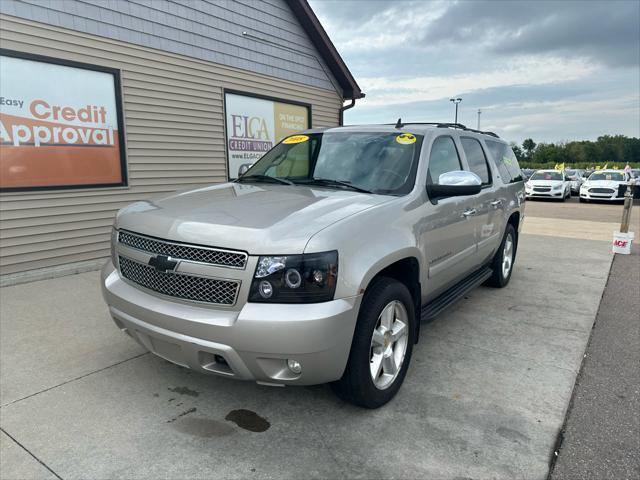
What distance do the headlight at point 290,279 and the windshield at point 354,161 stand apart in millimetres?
1097

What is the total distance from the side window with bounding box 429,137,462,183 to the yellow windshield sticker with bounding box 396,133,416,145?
7.3 inches

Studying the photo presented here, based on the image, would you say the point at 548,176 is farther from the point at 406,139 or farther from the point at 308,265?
the point at 308,265

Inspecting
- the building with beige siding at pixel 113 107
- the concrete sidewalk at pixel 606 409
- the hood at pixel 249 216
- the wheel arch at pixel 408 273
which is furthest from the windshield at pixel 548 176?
the hood at pixel 249 216

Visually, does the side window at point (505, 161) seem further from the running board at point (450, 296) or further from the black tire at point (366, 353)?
the black tire at point (366, 353)

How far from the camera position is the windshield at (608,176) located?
21609mm

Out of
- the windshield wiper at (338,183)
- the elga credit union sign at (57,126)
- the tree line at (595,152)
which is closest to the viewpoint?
the windshield wiper at (338,183)

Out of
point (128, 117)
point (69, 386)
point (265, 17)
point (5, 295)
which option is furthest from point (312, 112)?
point (69, 386)

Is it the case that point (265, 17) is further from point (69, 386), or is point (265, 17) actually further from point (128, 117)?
Answer: point (69, 386)

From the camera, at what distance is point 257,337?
233 cm

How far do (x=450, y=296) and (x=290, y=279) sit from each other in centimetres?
207

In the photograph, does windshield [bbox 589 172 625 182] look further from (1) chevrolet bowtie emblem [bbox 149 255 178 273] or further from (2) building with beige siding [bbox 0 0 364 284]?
(1) chevrolet bowtie emblem [bbox 149 255 178 273]

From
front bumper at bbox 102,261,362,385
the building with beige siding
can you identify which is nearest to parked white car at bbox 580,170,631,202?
the building with beige siding

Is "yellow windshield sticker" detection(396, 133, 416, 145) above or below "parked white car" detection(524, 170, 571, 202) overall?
above

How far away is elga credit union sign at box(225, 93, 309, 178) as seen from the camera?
28.3 ft
